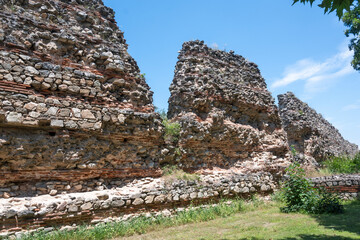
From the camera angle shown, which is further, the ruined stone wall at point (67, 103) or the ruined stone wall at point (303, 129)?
the ruined stone wall at point (303, 129)

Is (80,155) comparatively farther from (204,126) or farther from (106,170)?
(204,126)

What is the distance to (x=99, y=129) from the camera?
292 inches

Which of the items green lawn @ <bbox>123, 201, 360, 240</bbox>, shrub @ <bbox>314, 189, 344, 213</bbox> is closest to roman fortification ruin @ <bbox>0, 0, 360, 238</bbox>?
green lawn @ <bbox>123, 201, 360, 240</bbox>

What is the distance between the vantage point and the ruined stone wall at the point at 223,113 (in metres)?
10.0


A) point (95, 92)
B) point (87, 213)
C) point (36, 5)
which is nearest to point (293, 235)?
point (87, 213)

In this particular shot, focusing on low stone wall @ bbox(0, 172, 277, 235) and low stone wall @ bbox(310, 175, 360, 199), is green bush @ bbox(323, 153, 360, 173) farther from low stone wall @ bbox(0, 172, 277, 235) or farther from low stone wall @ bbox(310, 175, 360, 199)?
low stone wall @ bbox(0, 172, 277, 235)

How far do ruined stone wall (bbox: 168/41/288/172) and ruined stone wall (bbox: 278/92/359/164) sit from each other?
512cm

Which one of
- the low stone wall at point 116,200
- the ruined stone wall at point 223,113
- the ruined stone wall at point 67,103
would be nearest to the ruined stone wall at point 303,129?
the ruined stone wall at point 223,113

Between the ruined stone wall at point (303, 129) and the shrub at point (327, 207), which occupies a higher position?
the ruined stone wall at point (303, 129)

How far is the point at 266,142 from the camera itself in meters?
12.2

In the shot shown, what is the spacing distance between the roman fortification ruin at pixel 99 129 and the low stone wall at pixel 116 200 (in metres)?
0.03

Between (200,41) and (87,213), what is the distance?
9116 millimetres

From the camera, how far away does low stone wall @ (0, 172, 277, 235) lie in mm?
5777

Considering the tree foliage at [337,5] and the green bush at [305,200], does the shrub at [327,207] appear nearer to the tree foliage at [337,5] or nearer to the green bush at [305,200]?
the green bush at [305,200]
